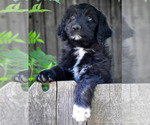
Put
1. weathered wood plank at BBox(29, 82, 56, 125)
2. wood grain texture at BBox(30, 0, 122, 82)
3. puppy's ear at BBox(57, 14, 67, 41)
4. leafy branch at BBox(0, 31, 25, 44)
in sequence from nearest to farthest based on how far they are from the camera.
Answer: leafy branch at BBox(0, 31, 25, 44), weathered wood plank at BBox(29, 82, 56, 125), puppy's ear at BBox(57, 14, 67, 41), wood grain texture at BBox(30, 0, 122, 82)

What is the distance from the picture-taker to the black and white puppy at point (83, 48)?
2332 millimetres

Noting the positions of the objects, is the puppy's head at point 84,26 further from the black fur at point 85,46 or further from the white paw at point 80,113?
the white paw at point 80,113

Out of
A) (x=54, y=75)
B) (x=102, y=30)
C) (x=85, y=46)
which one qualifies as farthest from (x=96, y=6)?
(x=54, y=75)

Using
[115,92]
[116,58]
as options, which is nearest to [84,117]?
[115,92]

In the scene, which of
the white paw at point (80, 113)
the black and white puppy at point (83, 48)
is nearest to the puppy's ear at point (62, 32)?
the black and white puppy at point (83, 48)

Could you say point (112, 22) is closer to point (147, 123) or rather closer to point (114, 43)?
point (114, 43)

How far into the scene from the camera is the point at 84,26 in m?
2.41

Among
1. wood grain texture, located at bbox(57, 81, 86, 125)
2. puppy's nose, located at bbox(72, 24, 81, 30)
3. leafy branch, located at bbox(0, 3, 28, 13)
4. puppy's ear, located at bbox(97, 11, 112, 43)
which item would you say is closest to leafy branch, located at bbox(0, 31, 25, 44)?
leafy branch, located at bbox(0, 3, 28, 13)

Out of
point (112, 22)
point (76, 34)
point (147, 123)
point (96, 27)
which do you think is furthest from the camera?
point (112, 22)

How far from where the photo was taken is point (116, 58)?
3309 mm

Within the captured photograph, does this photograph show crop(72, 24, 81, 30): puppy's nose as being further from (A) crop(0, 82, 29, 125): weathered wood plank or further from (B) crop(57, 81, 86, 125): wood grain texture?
(A) crop(0, 82, 29, 125): weathered wood plank

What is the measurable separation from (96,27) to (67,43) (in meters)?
0.37

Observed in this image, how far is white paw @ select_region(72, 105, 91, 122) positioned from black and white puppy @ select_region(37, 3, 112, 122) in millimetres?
407

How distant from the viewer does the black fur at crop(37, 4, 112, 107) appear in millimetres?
2328
